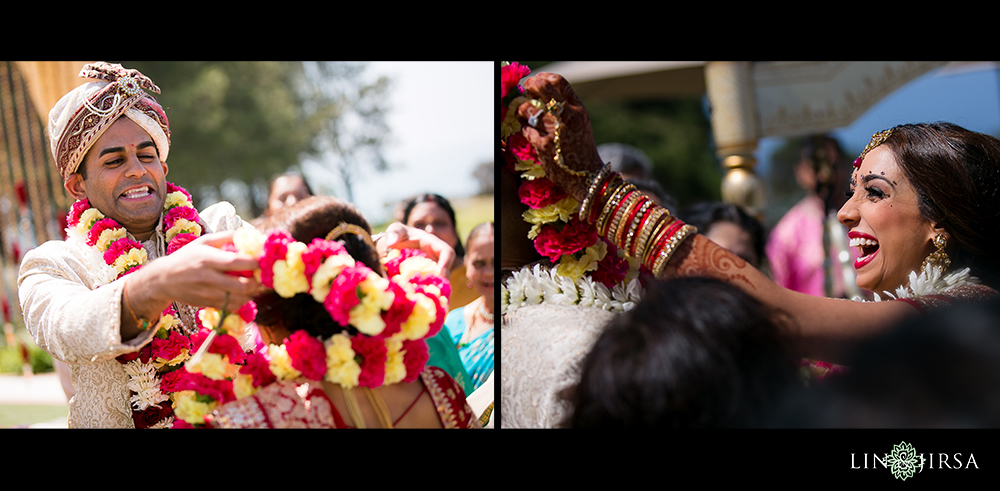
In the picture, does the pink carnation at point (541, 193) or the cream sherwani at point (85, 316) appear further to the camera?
the pink carnation at point (541, 193)

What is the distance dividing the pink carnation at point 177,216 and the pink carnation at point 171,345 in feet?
1.27

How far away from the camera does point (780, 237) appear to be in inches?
259

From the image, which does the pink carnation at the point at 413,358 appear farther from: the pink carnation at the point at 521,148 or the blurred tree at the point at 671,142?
the blurred tree at the point at 671,142

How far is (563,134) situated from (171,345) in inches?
56.3

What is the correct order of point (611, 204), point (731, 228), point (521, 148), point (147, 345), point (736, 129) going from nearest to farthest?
1. point (611, 204)
2. point (521, 148)
3. point (147, 345)
4. point (731, 228)
5. point (736, 129)

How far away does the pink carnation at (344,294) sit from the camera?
5.10ft

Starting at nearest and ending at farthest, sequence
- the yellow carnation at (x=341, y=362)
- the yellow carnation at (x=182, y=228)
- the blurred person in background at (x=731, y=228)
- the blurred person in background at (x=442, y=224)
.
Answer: the yellow carnation at (x=341, y=362) < the yellow carnation at (x=182, y=228) < the blurred person in background at (x=442, y=224) < the blurred person in background at (x=731, y=228)

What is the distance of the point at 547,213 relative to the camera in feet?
6.57

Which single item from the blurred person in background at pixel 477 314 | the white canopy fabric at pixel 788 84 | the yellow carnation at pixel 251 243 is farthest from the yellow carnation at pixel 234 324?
the white canopy fabric at pixel 788 84

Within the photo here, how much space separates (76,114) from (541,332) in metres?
1.63

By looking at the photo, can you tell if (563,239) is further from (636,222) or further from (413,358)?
(413,358)
